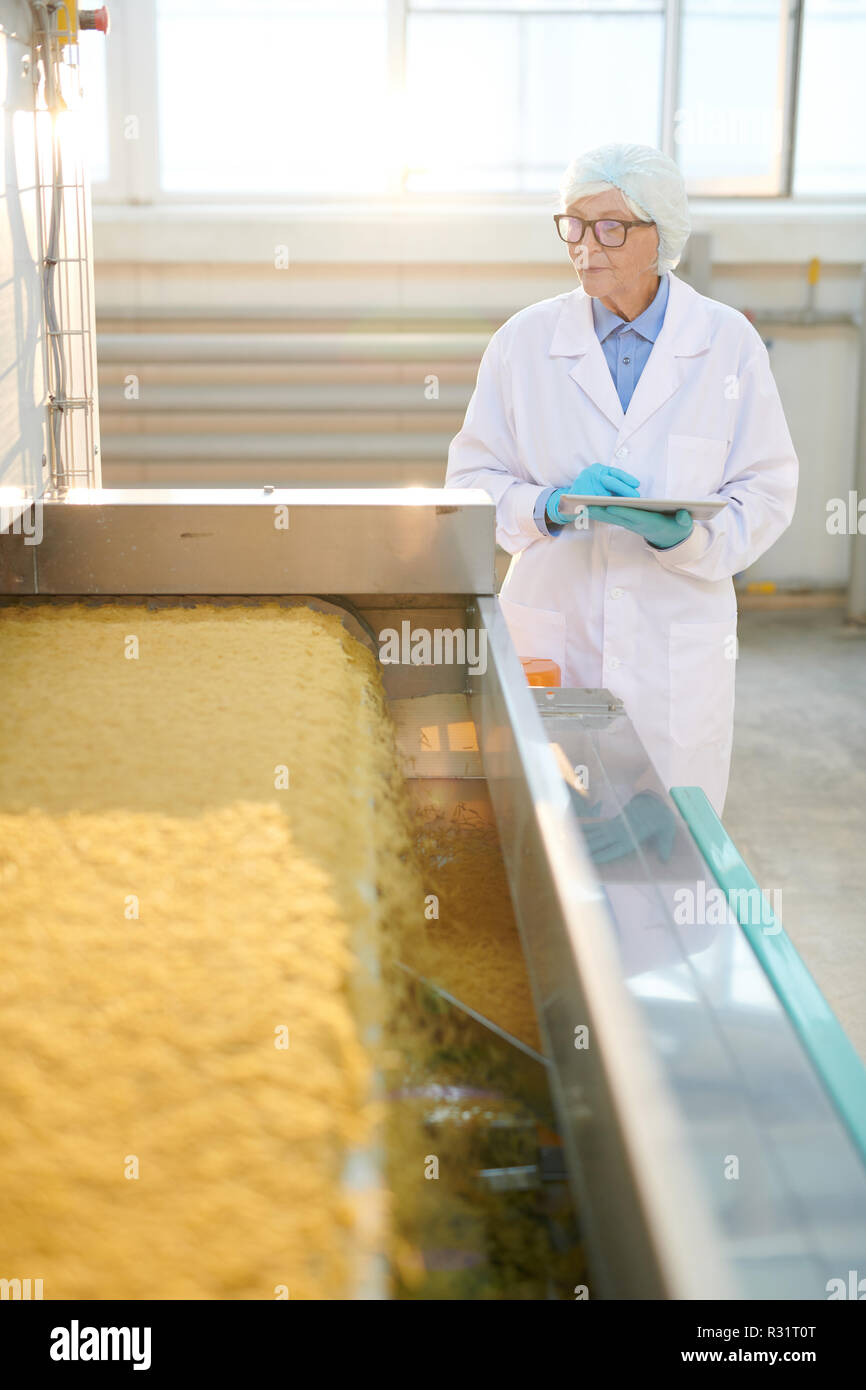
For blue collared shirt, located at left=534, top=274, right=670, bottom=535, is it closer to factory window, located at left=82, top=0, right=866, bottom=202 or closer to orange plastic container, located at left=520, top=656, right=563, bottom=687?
orange plastic container, located at left=520, top=656, right=563, bottom=687

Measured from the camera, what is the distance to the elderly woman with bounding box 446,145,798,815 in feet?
5.63

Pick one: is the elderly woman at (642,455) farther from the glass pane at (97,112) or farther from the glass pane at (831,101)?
the glass pane at (831,101)

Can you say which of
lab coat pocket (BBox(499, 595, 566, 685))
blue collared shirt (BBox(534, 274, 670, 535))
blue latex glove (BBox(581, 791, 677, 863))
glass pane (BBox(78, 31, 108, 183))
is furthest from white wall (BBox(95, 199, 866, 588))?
blue latex glove (BBox(581, 791, 677, 863))

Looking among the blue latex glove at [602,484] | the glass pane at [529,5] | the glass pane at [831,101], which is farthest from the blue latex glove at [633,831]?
the glass pane at [831,101]

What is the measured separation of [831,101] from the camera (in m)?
4.45

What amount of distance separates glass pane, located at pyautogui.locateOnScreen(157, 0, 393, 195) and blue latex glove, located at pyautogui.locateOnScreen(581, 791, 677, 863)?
3846mm

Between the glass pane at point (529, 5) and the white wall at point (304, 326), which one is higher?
the glass pane at point (529, 5)

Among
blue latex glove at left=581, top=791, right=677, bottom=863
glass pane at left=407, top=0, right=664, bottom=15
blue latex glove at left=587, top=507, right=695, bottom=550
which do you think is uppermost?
glass pane at left=407, top=0, right=664, bottom=15

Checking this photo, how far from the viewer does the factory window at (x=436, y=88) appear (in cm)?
414

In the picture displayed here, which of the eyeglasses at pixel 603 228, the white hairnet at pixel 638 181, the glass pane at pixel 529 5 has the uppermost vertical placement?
the glass pane at pixel 529 5

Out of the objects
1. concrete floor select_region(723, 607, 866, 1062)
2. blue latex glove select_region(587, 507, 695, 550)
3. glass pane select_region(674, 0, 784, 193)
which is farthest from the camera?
glass pane select_region(674, 0, 784, 193)

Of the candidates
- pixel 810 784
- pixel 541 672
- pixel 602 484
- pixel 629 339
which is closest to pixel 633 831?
pixel 541 672

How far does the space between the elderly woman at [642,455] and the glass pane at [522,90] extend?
2.82m
